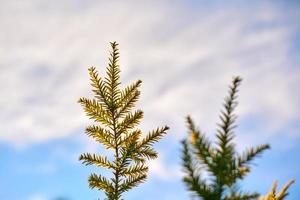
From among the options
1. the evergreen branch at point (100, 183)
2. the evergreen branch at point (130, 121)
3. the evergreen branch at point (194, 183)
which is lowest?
the evergreen branch at point (194, 183)

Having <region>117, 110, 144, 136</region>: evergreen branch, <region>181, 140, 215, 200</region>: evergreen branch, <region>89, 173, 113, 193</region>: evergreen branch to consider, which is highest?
<region>117, 110, 144, 136</region>: evergreen branch

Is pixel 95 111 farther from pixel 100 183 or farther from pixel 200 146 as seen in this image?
pixel 200 146

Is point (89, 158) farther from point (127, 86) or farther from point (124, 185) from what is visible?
point (127, 86)

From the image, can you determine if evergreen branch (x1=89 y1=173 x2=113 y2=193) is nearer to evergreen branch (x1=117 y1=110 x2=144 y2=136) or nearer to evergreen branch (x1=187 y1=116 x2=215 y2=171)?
evergreen branch (x1=117 y1=110 x2=144 y2=136)

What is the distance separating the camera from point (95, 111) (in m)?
4.92

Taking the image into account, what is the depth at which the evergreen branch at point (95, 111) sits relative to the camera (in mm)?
4848

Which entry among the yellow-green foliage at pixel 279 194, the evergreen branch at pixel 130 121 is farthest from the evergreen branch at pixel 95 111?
the yellow-green foliage at pixel 279 194

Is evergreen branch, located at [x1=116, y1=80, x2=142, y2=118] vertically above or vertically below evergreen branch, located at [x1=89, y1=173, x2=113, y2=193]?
above

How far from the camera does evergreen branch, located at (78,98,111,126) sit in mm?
4848

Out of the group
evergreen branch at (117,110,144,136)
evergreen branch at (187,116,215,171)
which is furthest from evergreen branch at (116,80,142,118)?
evergreen branch at (187,116,215,171)

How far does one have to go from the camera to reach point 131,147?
15.1 feet

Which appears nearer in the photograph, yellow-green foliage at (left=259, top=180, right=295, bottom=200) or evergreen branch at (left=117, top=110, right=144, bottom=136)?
yellow-green foliage at (left=259, top=180, right=295, bottom=200)

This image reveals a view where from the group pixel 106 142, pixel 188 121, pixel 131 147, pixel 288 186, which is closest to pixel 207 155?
pixel 188 121

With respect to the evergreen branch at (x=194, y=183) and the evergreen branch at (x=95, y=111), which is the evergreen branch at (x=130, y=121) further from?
the evergreen branch at (x=194, y=183)
